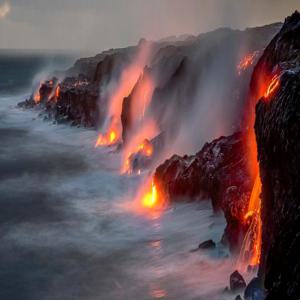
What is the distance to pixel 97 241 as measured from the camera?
2264 cm

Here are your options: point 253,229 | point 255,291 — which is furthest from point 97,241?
point 255,291

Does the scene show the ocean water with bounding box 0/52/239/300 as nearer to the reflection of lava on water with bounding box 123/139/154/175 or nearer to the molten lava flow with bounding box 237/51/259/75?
the reflection of lava on water with bounding box 123/139/154/175

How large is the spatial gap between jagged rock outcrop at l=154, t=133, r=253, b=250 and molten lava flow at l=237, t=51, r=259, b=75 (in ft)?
28.3

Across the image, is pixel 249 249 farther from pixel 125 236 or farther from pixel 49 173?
pixel 49 173

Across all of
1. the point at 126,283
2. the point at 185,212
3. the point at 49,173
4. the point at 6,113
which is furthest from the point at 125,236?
the point at 6,113

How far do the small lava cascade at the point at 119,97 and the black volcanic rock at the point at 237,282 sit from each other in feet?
101

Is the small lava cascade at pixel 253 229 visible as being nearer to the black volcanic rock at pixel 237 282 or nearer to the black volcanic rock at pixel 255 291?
the black volcanic rock at pixel 237 282

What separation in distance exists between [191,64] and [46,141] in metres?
18.7

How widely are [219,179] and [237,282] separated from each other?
7.67 meters

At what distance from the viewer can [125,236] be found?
76.0ft

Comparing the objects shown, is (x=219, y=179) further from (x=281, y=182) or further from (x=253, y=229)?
(x=281, y=182)

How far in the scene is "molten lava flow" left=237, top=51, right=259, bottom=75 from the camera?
104ft

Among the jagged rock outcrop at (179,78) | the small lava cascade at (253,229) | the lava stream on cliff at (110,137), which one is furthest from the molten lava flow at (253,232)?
the lava stream on cliff at (110,137)

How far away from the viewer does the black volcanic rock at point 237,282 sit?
617 inches
